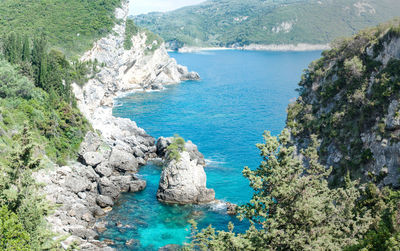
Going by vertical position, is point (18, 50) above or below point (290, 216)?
above

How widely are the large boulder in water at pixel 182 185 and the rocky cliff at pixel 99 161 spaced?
4853 millimetres

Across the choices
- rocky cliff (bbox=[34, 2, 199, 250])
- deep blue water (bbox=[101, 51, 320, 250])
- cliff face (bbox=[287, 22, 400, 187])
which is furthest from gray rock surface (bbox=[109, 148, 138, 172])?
cliff face (bbox=[287, 22, 400, 187])

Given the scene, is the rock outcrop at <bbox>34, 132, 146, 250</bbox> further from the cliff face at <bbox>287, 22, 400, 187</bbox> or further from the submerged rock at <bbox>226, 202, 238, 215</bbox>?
the cliff face at <bbox>287, 22, 400, 187</bbox>

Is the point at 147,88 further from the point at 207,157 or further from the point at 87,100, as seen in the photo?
the point at 207,157

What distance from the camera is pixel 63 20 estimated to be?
111062mm

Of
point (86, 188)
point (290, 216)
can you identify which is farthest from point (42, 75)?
point (290, 216)

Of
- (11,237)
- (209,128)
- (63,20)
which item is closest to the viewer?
(11,237)

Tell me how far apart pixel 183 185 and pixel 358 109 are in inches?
1039

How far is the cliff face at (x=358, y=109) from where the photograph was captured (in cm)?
3909

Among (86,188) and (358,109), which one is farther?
(86,188)

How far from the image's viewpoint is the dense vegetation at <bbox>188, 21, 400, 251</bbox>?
20.6 m

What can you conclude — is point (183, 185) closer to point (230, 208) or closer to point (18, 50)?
point (230, 208)

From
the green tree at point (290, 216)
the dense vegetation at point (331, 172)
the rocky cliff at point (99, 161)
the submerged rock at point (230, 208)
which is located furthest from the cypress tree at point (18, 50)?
the green tree at point (290, 216)

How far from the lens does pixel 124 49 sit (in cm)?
12456
